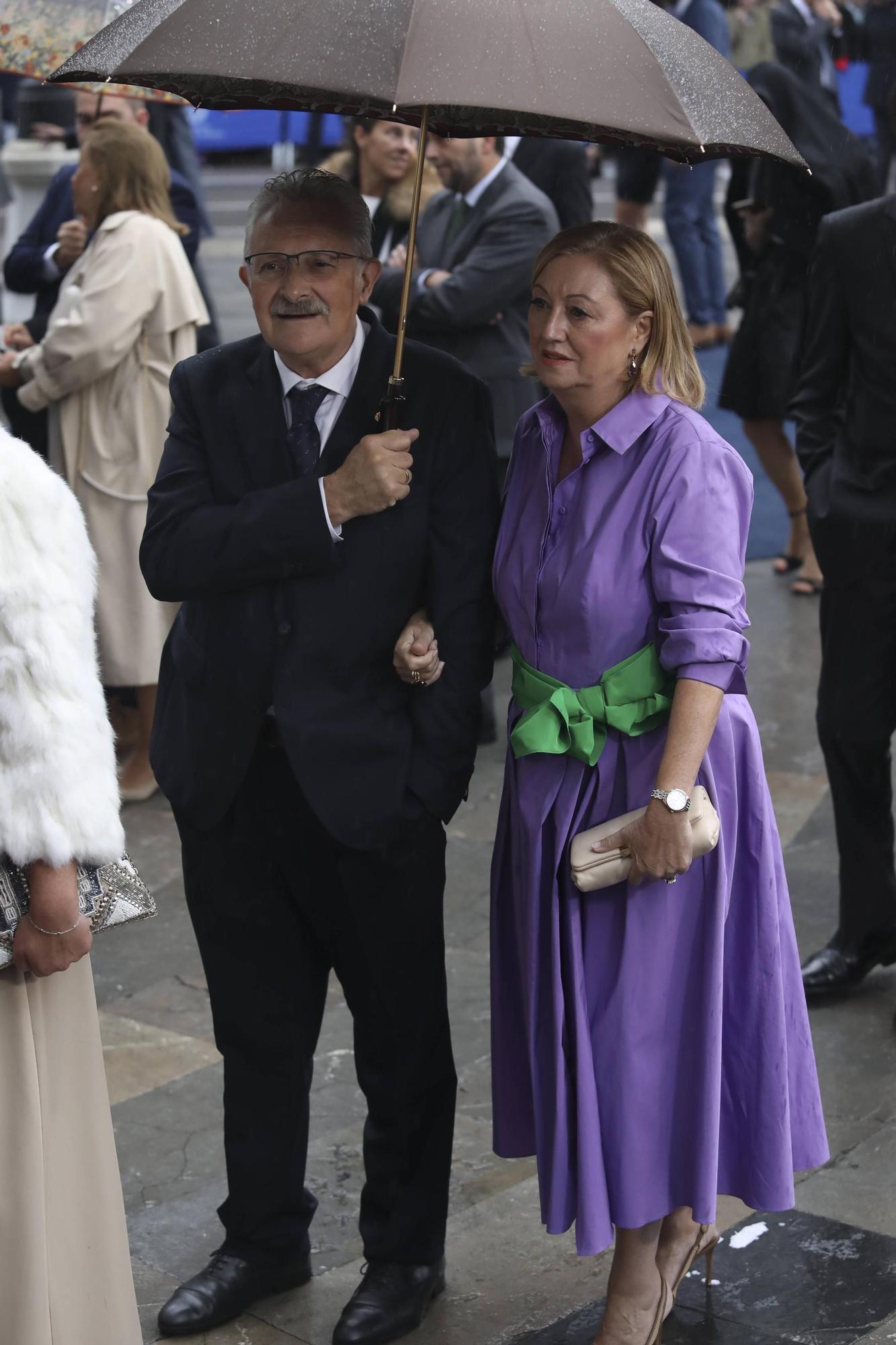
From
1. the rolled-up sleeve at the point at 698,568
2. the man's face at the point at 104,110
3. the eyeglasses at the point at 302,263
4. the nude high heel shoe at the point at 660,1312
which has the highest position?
the man's face at the point at 104,110

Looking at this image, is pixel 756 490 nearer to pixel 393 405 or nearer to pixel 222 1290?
pixel 393 405

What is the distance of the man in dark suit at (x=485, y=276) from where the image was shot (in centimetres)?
641

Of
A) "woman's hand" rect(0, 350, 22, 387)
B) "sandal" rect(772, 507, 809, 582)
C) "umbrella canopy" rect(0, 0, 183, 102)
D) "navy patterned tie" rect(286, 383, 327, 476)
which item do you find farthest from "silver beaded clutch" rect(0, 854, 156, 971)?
"sandal" rect(772, 507, 809, 582)

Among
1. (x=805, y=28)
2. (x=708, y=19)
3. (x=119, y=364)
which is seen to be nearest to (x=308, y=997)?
(x=119, y=364)

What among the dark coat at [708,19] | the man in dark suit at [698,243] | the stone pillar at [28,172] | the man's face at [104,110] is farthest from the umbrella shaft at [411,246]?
the dark coat at [708,19]

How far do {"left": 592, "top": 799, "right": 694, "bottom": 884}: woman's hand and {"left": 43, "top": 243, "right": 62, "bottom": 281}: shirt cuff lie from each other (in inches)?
175

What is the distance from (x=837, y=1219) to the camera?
3.72 meters

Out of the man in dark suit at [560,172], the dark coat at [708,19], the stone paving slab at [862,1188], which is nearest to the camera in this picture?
the stone paving slab at [862,1188]

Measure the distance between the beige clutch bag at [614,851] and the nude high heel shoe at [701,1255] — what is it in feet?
2.36

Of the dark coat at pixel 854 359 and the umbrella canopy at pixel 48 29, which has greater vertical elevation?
the umbrella canopy at pixel 48 29

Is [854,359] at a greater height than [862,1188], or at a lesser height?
greater

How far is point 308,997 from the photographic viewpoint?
3.53 metres

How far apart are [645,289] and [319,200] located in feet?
1.89

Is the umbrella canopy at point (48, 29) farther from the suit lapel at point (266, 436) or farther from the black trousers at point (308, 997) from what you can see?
the black trousers at point (308, 997)
